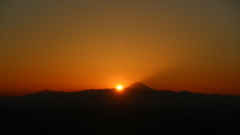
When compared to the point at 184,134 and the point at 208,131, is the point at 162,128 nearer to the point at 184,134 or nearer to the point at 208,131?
the point at 184,134

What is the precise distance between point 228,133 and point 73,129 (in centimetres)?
2222

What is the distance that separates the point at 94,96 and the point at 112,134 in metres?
167

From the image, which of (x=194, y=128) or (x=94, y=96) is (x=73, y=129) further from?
(x=94, y=96)

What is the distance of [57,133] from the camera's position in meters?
36.4

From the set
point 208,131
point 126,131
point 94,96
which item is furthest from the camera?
point 94,96

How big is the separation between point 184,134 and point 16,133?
23509 millimetres

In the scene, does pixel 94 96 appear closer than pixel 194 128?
No


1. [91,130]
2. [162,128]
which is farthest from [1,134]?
[162,128]

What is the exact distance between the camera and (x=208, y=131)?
3341cm

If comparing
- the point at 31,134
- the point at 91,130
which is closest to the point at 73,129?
the point at 91,130

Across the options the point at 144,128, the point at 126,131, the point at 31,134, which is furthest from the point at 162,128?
the point at 31,134

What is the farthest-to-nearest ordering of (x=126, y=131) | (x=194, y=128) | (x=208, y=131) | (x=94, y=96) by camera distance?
(x=94, y=96)
(x=194, y=128)
(x=126, y=131)
(x=208, y=131)

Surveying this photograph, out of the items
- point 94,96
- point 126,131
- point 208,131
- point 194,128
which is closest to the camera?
point 208,131

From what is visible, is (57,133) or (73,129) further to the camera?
(73,129)
